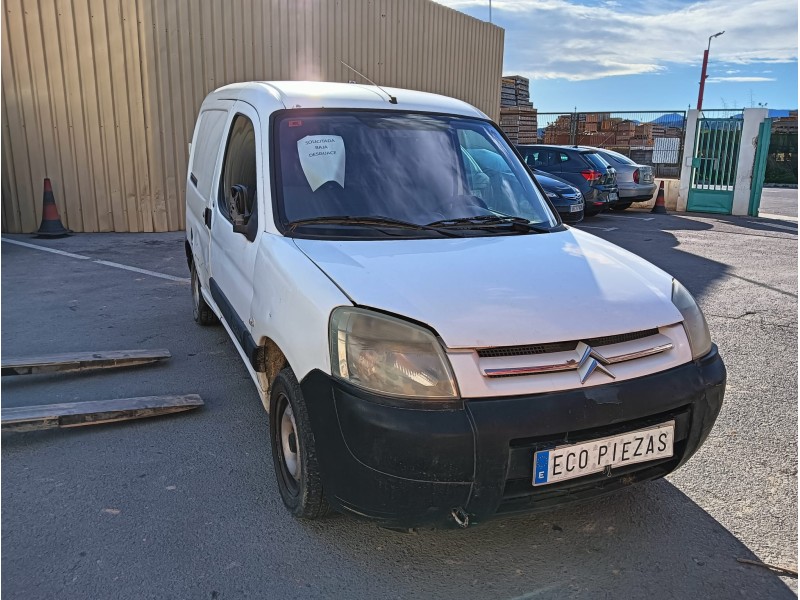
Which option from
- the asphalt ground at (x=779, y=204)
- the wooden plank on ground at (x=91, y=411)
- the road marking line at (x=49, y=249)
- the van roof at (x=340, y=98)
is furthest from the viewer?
the asphalt ground at (x=779, y=204)

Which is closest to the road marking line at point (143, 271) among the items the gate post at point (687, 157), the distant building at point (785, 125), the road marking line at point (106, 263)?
the road marking line at point (106, 263)

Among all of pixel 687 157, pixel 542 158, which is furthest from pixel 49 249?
pixel 687 157

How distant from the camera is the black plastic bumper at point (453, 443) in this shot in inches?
81.4

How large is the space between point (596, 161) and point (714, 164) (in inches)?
142

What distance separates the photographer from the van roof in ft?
11.2

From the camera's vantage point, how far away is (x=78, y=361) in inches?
163

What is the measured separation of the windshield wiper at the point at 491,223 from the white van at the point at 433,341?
12mm

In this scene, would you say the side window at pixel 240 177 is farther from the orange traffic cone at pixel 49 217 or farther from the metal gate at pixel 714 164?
the metal gate at pixel 714 164

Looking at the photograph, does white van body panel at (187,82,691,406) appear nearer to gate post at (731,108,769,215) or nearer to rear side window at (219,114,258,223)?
rear side window at (219,114,258,223)

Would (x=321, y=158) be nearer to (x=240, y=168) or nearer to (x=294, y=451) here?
(x=240, y=168)

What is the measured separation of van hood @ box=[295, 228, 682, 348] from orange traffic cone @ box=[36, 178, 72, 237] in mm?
8114

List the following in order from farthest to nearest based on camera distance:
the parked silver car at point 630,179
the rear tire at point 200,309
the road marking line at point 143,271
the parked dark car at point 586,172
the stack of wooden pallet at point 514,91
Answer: the stack of wooden pallet at point 514,91 → the parked silver car at point 630,179 → the parked dark car at point 586,172 → the road marking line at point 143,271 → the rear tire at point 200,309

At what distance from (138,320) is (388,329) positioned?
13.0ft

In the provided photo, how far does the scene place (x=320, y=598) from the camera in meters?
2.25
